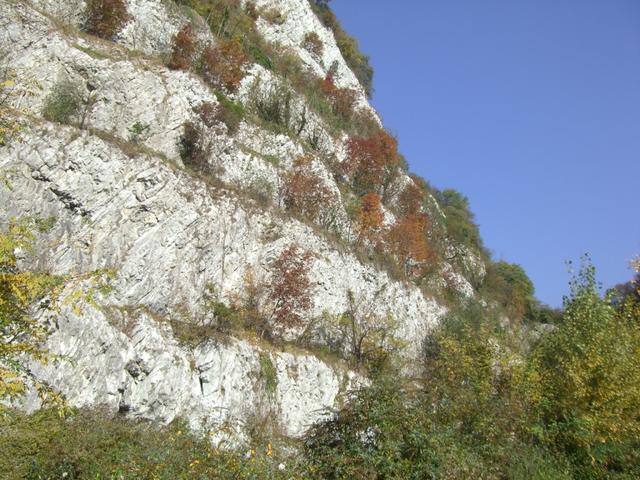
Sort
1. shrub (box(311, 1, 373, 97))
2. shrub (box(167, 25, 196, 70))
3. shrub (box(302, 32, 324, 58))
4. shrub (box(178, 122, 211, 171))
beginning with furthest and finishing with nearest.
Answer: shrub (box(311, 1, 373, 97)), shrub (box(302, 32, 324, 58)), shrub (box(167, 25, 196, 70)), shrub (box(178, 122, 211, 171))

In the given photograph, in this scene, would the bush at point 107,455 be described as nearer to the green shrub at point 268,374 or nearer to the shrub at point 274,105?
the green shrub at point 268,374

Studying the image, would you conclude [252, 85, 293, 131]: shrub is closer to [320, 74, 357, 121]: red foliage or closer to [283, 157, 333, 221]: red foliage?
[283, 157, 333, 221]: red foliage

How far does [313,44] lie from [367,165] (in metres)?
18.1

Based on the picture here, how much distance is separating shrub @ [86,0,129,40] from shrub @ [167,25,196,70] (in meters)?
2.93

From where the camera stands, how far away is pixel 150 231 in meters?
18.3

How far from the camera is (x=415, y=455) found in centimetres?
808

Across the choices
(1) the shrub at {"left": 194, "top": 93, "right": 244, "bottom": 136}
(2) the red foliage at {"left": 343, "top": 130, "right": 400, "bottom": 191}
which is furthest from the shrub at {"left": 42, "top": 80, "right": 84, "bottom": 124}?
(2) the red foliage at {"left": 343, "top": 130, "right": 400, "bottom": 191}

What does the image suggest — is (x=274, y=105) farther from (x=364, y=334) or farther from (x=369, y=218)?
(x=364, y=334)

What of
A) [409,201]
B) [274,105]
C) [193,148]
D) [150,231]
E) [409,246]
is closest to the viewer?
[150,231]

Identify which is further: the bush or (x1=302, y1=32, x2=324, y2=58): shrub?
(x1=302, y1=32, x2=324, y2=58): shrub

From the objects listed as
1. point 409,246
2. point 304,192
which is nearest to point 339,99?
point 409,246

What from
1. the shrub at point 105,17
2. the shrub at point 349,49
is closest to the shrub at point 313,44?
the shrub at point 349,49

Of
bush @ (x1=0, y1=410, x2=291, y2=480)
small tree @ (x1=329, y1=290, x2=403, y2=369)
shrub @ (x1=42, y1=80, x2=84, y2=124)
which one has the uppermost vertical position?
shrub @ (x1=42, y1=80, x2=84, y2=124)

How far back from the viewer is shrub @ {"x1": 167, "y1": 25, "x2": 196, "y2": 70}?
979 inches
